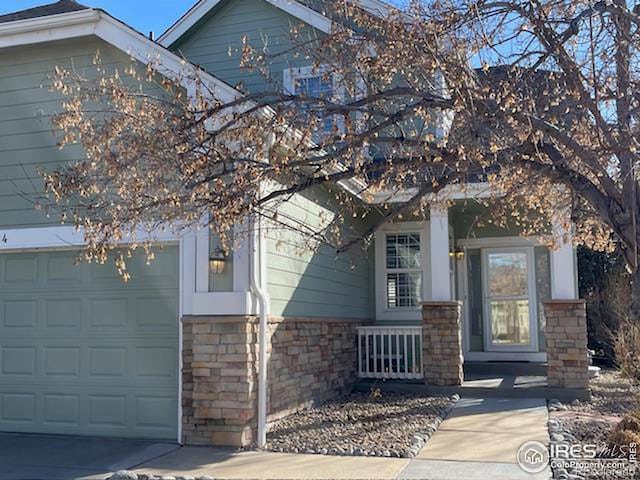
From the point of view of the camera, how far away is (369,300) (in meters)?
12.9

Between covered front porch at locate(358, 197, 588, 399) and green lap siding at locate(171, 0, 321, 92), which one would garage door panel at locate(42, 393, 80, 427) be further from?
green lap siding at locate(171, 0, 321, 92)

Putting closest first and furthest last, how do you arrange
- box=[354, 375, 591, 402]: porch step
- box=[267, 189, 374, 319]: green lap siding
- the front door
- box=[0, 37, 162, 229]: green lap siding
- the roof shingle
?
1. box=[0, 37, 162, 229]: green lap siding
2. box=[267, 189, 374, 319]: green lap siding
3. the roof shingle
4. box=[354, 375, 591, 402]: porch step
5. the front door

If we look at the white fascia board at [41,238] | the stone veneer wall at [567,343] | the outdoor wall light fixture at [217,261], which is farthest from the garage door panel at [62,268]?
the stone veneer wall at [567,343]

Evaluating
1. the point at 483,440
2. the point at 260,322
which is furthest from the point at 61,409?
the point at 483,440

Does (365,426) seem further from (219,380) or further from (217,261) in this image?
(217,261)

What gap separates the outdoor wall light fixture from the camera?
7.55 meters

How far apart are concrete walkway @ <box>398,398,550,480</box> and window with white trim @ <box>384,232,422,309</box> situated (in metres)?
3.00

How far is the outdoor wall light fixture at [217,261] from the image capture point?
7.55 m

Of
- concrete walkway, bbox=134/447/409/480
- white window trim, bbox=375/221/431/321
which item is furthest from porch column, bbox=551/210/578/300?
concrete walkway, bbox=134/447/409/480

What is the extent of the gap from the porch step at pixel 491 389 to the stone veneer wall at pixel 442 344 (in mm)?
145

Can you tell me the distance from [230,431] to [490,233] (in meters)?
7.57

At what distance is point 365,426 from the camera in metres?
8.34

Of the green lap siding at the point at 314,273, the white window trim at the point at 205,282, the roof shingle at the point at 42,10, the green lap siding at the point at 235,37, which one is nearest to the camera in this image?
the white window trim at the point at 205,282

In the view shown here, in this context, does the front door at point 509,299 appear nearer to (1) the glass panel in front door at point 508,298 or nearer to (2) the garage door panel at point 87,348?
(1) the glass panel in front door at point 508,298
